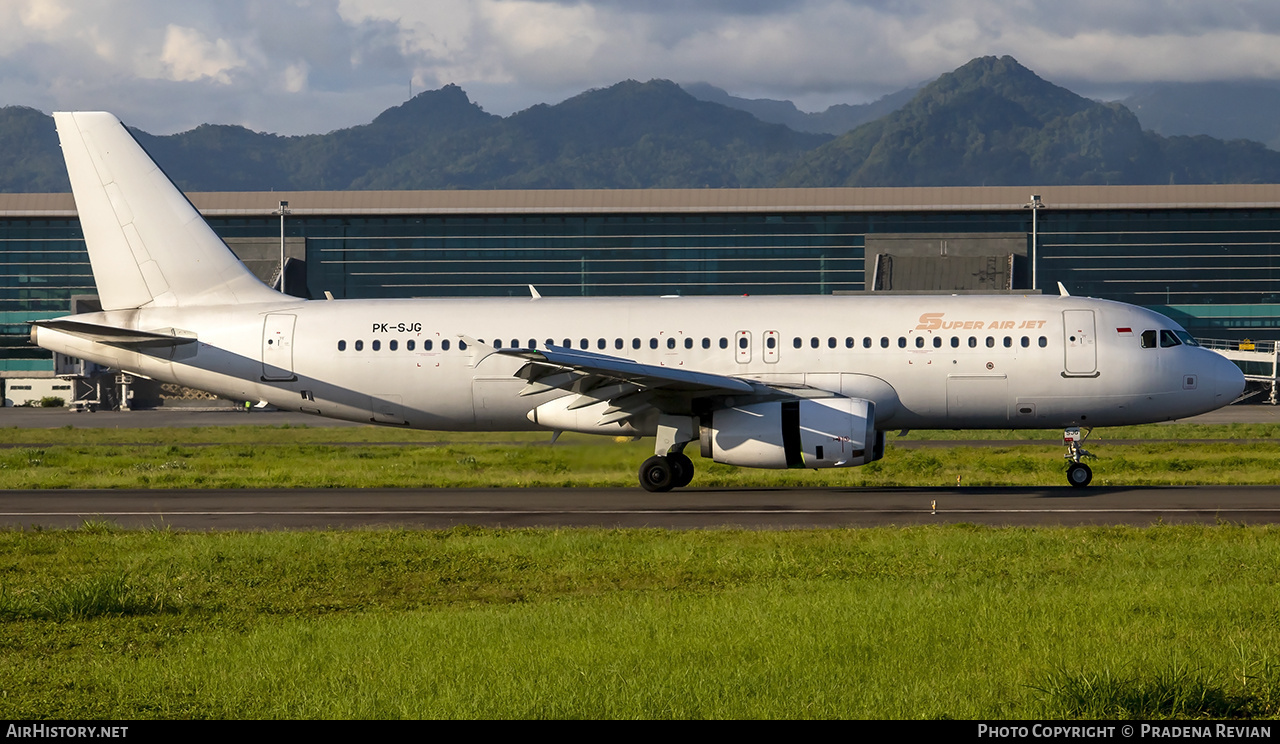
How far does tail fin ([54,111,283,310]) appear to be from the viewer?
2888 cm

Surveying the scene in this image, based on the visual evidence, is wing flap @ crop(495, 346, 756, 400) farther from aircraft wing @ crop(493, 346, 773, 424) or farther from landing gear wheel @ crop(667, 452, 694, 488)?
landing gear wheel @ crop(667, 452, 694, 488)

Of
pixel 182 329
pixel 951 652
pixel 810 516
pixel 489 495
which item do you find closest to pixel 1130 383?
pixel 810 516

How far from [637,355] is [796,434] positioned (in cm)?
465

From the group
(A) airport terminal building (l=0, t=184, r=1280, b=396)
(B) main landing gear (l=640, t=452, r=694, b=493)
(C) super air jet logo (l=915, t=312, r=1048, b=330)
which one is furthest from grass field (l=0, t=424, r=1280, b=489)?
(A) airport terminal building (l=0, t=184, r=1280, b=396)

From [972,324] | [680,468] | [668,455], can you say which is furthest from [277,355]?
[972,324]

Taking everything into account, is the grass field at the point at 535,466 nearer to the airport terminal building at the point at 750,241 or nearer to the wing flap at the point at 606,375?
the wing flap at the point at 606,375

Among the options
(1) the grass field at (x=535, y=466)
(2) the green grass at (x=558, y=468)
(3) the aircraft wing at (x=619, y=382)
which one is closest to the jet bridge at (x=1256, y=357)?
(1) the grass field at (x=535, y=466)

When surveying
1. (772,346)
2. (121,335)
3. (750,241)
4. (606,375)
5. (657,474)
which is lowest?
(657,474)

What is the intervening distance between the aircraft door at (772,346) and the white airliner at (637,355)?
0.25ft

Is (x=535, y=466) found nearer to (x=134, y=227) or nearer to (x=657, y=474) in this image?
(x=657, y=474)

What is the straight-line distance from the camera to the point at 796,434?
24.9 m

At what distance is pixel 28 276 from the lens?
104125 millimetres

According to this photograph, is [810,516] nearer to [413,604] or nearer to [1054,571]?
[1054,571]

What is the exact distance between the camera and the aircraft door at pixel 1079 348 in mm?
26406
